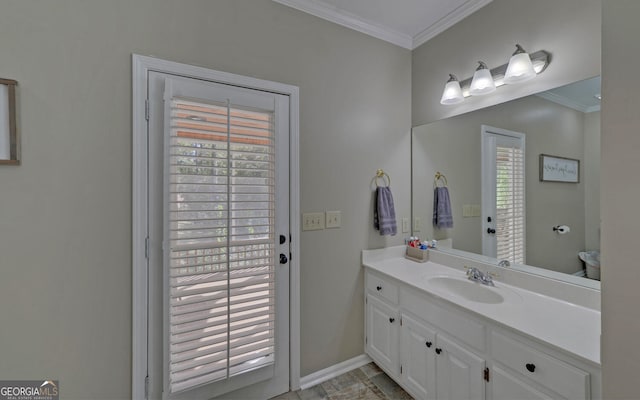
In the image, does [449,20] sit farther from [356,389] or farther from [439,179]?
[356,389]

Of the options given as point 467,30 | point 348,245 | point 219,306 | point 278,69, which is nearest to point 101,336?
point 219,306

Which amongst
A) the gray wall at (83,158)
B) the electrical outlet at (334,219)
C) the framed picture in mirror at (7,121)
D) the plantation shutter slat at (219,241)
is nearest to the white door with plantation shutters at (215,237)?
the plantation shutter slat at (219,241)

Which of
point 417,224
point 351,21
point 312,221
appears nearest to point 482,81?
point 351,21

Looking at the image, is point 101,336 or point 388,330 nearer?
point 101,336

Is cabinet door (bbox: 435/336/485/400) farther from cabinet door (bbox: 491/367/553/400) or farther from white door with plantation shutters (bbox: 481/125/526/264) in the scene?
white door with plantation shutters (bbox: 481/125/526/264)

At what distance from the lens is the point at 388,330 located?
191cm

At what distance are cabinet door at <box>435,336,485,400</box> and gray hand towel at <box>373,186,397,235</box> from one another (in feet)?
2.70

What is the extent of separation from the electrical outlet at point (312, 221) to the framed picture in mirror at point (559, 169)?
4.56ft

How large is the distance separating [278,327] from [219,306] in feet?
1.41

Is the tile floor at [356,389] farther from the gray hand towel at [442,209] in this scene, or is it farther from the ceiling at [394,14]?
the ceiling at [394,14]

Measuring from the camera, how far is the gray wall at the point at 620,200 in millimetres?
417

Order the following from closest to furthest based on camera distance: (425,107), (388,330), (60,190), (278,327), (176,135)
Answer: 1. (60,190)
2. (176,135)
3. (278,327)
4. (388,330)
5. (425,107)

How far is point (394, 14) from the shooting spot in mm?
2004

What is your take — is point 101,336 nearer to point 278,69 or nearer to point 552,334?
point 278,69
